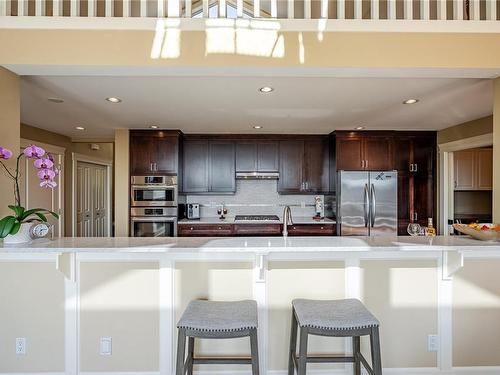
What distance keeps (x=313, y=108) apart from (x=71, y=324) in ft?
9.71

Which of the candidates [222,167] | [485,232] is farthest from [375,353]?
[222,167]

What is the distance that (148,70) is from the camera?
2.25m

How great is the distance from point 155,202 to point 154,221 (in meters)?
0.29

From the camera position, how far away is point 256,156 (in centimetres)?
530

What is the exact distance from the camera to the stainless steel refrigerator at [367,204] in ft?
16.2

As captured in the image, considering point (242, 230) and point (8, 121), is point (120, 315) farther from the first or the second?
point (242, 230)

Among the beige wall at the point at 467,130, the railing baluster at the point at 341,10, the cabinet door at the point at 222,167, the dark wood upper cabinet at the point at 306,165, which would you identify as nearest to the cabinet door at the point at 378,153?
the dark wood upper cabinet at the point at 306,165

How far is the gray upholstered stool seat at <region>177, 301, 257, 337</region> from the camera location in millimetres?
1703

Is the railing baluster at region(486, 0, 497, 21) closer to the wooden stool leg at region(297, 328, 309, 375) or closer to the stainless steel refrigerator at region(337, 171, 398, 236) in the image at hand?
the wooden stool leg at region(297, 328, 309, 375)

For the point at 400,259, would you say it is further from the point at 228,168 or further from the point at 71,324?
the point at 228,168

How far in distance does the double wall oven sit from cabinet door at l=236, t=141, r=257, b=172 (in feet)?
3.47

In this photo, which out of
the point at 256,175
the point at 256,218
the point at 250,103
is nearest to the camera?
the point at 250,103

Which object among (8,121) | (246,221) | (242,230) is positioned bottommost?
(242,230)

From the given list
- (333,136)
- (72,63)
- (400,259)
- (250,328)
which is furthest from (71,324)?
(333,136)
